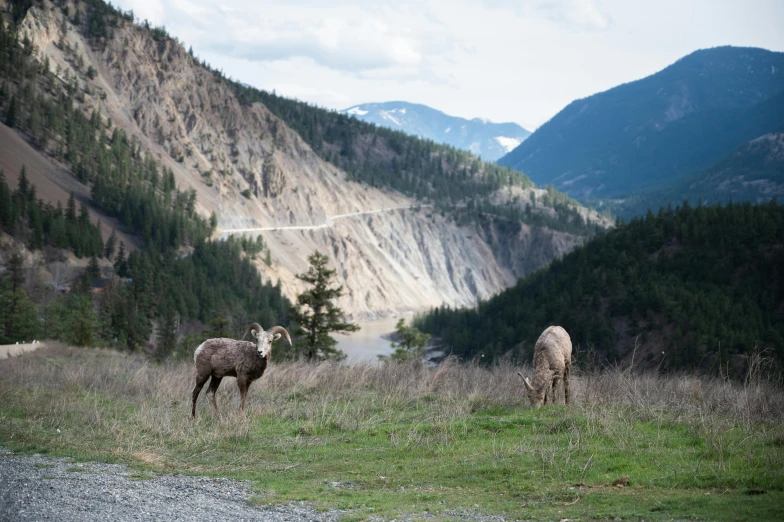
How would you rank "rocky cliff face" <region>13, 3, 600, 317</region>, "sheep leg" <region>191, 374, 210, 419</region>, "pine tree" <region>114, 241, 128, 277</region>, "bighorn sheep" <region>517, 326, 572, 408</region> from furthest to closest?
"rocky cliff face" <region>13, 3, 600, 317</region>
"pine tree" <region>114, 241, 128, 277</region>
"sheep leg" <region>191, 374, 210, 419</region>
"bighorn sheep" <region>517, 326, 572, 408</region>

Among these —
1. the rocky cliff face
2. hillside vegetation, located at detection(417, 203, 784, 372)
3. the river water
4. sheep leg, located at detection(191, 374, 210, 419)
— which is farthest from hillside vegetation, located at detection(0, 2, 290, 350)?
sheep leg, located at detection(191, 374, 210, 419)

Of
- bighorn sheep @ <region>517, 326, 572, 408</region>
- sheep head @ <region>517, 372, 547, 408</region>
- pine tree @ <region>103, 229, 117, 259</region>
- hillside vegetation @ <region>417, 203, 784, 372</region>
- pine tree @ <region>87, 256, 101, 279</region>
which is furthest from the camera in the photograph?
pine tree @ <region>103, 229, 117, 259</region>

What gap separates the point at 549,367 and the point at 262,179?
131359 millimetres

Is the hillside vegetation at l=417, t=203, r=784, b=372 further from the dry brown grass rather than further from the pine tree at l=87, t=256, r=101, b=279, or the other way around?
the pine tree at l=87, t=256, r=101, b=279

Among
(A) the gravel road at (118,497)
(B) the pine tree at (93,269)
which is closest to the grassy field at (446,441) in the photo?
(A) the gravel road at (118,497)

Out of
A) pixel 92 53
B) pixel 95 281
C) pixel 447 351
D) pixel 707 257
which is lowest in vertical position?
pixel 447 351

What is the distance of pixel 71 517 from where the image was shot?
28.5ft

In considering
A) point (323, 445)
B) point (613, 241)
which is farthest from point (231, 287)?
point (323, 445)

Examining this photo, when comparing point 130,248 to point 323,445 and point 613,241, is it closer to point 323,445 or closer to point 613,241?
point 613,241

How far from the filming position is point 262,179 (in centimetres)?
14275

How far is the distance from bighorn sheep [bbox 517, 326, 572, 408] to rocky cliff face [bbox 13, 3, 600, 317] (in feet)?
328

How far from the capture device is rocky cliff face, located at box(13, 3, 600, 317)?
421 ft

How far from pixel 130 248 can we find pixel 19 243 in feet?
67.5

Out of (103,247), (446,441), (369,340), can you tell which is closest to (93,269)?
(103,247)
